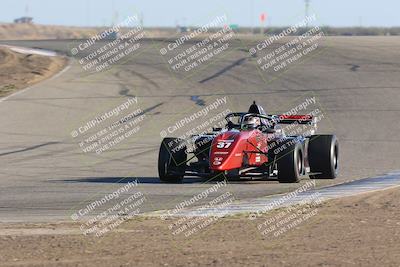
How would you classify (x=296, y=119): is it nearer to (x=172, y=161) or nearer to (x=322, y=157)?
(x=322, y=157)

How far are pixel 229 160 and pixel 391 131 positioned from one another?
1063 cm

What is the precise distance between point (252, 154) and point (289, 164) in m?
0.74

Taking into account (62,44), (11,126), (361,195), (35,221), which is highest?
(35,221)

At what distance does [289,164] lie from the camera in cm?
1708

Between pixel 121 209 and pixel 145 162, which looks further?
pixel 145 162

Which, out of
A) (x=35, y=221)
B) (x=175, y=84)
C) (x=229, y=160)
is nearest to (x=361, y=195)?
(x=229, y=160)

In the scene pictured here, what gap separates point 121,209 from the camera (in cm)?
1388

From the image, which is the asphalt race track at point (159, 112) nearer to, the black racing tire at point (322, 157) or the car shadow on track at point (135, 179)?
the car shadow on track at point (135, 179)

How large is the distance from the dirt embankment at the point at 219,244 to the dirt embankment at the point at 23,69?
2415cm

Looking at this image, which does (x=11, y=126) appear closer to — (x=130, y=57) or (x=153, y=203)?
(x=153, y=203)

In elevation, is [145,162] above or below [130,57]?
above

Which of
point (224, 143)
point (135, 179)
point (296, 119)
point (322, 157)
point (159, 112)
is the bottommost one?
point (159, 112)

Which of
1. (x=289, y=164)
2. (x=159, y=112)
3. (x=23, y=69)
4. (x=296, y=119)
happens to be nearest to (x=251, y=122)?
(x=289, y=164)

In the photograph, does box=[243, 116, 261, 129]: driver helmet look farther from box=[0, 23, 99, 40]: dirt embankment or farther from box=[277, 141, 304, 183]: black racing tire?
box=[0, 23, 99, 40]: dirt embankment
